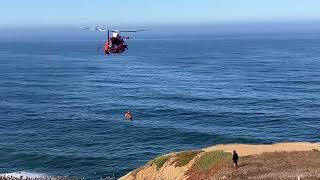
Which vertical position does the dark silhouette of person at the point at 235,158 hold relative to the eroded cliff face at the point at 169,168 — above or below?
above

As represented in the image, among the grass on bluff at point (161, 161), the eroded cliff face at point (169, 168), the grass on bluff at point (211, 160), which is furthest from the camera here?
the grass on bluff at point (161, 161)

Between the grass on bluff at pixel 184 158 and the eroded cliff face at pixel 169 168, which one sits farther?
the grass on bluff at pixel 184 158

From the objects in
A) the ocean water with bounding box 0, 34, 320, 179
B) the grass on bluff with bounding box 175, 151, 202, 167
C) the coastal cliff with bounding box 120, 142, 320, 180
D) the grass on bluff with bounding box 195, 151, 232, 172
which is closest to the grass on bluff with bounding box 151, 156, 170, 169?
the coastal cliff with bounding box 120, 142, 320, 180

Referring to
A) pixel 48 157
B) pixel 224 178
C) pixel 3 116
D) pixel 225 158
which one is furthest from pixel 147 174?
pixel 3 116

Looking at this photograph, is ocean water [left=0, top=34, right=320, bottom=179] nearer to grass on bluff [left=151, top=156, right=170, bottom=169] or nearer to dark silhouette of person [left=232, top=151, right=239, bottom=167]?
grass on bluff [left=151, top=156, right=170, bottom=169]

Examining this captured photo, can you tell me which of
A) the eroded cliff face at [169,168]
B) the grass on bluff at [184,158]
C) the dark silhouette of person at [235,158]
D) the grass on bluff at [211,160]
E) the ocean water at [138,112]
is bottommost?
the ocean water at [138,112]

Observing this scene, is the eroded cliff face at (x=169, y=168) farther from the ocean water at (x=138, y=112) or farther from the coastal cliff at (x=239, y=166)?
the ocean water at (x=138, y=112)

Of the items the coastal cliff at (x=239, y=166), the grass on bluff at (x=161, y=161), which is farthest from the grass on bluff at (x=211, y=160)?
the grass on bluff at (x=161, y=161)

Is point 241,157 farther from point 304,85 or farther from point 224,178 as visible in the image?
point 304,85
